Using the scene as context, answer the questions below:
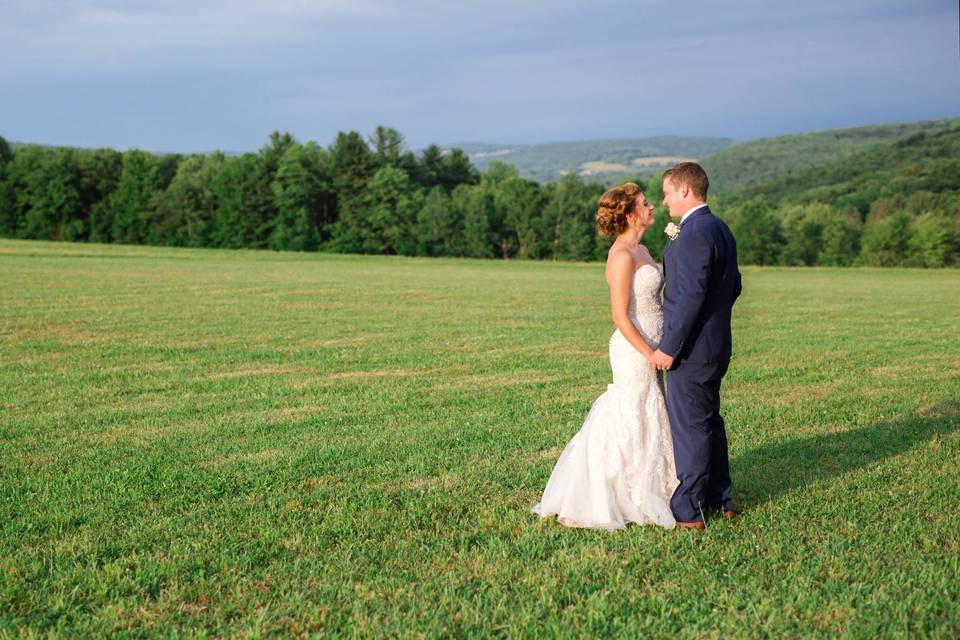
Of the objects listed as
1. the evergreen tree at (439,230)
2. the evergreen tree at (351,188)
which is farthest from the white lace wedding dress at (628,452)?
the evergreen tree at (351,188)

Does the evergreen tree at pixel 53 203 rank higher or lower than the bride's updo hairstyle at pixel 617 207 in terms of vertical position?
higher

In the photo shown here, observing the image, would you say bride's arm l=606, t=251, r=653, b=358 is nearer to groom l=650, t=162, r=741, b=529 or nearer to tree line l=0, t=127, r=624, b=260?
groom l=650, t=162, r=741, b=529

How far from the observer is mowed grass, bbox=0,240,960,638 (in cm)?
476

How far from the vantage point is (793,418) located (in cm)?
1021

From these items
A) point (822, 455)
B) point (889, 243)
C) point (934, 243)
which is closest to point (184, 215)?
point (889, 243)

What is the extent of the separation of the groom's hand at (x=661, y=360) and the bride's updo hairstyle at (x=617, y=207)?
96cm

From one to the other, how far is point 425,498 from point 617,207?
2.74m

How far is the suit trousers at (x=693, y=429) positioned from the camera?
6211 millimetres

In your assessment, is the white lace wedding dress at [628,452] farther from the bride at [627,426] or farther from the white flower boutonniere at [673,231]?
the white flower boutonniere at [673,231]

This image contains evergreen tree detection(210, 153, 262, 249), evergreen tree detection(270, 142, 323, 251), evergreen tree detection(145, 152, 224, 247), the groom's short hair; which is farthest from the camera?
evergreen tree detection(145, 152, 224, 247)

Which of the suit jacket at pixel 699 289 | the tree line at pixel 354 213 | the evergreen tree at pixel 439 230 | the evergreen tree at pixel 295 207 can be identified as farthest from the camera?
the evergreen tree at pixel 295 207

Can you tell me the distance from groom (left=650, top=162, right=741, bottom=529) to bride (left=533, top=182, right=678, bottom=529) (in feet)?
0.42

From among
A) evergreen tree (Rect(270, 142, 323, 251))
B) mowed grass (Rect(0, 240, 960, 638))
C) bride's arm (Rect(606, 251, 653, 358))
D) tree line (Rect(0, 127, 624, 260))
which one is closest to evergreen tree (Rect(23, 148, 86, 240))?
tree line (Rect(0, 127, 624, 260))

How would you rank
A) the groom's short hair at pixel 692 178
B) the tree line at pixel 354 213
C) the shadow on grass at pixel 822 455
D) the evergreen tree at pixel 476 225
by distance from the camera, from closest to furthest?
the groom's short hair at pixel 692 178 → the shadow on grass at pixel 822 455 → the tree line at pixel 354 213 → the evergreen tree at pixel 476 225
